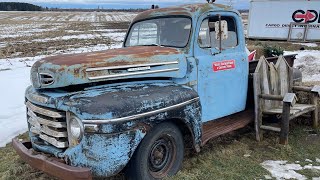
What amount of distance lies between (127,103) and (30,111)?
1316 millimetres

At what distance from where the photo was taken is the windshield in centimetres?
478

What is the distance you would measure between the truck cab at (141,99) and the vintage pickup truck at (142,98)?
0.4 inches

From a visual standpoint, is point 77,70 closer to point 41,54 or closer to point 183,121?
point 183,121

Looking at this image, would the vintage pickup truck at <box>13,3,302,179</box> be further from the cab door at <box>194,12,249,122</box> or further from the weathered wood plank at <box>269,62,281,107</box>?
the weathered wood plank at <box>269,62,281,107</box>

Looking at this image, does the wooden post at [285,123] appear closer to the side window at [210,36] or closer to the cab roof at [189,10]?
the side window at [210,36]

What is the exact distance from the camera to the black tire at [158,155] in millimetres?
3768

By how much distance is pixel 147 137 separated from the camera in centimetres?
379

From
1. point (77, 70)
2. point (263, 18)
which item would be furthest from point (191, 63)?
point (263, 18)

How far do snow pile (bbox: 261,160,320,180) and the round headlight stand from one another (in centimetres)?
258

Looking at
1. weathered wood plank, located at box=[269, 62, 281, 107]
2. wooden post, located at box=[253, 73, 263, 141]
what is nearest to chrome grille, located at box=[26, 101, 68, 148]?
wooden post, located at box=[253, 73, 263, 141]

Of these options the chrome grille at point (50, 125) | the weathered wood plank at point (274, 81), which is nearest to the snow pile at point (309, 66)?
the weathered wood plank at point (274, 81)

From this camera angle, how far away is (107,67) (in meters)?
3.86

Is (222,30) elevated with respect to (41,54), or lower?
elevated

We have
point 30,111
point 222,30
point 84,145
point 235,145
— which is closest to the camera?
point 84,145
